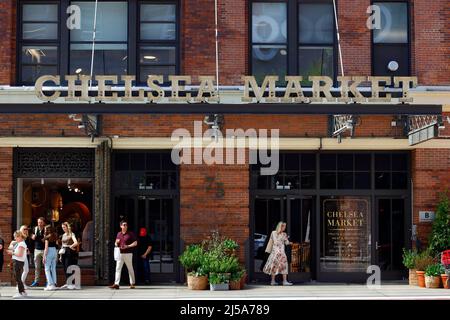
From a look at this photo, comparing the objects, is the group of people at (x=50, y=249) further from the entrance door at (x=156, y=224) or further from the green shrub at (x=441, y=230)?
the green shrub at (x=441, y=230)

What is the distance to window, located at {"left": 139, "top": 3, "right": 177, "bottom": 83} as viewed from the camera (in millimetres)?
18062

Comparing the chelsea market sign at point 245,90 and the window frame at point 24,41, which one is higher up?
the window frame at point 24,41

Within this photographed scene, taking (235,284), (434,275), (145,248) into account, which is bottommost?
(235,284)

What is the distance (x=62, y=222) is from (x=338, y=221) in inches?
282

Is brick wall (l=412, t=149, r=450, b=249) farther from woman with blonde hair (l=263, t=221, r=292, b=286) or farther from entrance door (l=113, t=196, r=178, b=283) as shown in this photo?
entrance door (l=113, t=196, r=178, b=283)

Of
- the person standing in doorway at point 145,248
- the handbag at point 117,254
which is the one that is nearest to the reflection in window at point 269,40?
the person standing in doorway at point 145,248

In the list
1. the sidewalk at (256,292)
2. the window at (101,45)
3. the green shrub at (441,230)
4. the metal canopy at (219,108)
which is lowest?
the sidewalk at (256,292)

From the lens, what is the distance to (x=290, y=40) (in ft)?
59.6

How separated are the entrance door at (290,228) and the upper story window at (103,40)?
14.1 ft

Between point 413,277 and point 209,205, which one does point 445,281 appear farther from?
point 209,205

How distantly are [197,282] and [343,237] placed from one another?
428 centimetres

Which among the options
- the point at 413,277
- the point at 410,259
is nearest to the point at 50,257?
the point at 410,259

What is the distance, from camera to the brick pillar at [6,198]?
17.4 metres
